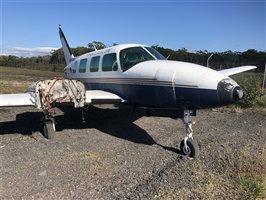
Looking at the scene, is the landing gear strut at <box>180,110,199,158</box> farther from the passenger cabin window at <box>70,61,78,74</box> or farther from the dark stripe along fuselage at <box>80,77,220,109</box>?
the passenger cabin window at <box>70,61,78,74</box>

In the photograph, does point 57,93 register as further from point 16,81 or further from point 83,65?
point 16,81

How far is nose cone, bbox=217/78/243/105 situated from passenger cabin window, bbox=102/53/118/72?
370 cm

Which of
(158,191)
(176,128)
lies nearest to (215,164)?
(158,191)

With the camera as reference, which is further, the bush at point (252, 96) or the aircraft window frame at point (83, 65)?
the bush at point (252, 96)

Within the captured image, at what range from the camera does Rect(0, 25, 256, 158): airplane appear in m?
6.23

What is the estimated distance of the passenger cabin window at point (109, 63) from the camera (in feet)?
29.8

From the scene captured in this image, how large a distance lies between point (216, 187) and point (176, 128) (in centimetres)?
456

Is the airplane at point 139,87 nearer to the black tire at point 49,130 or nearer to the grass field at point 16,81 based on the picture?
the black tire at point 49,130

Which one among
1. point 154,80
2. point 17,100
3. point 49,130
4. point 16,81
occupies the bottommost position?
point 49,130

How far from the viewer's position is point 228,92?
5945 mm

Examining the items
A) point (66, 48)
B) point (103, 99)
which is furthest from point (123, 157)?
point (66, 48)

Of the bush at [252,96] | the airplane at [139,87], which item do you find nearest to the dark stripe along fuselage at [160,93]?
the airplane at [139,87]

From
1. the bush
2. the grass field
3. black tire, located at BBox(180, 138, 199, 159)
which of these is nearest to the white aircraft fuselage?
black tire, located at BBox(180, 138, 199, 159)

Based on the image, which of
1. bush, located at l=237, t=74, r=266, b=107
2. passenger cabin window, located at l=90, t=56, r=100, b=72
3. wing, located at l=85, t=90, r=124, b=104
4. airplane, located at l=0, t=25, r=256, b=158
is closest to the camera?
airplane, located at l=0, t=25, r=256, b=158
